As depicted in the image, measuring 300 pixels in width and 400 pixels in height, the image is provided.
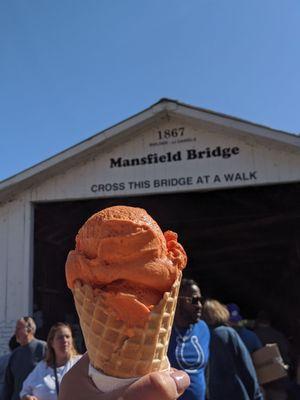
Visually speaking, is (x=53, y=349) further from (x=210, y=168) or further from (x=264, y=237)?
(x=264, y=237)

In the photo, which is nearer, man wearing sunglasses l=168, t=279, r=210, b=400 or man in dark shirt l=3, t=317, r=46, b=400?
man wearing sunglasses l=168, t=279, r=210, b=400

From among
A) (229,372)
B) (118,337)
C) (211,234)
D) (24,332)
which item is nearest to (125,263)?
(118,337)

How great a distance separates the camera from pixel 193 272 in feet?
45.9

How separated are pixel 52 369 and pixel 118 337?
2.87m

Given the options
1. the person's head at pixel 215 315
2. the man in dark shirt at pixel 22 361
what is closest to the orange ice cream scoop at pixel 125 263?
the person's head at pixel 215 315

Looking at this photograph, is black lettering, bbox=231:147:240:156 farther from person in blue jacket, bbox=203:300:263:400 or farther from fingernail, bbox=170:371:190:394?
fingernail, bbox=170:371:190:394

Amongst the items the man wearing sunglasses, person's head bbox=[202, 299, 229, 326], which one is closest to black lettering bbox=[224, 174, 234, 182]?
person's head bbox=[202, 299, 229, 326]

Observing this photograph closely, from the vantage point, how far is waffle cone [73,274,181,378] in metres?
1.60

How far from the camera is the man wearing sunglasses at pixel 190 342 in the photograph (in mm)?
3494

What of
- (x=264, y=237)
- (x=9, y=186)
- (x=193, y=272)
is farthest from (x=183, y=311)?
(x=193, y=272)

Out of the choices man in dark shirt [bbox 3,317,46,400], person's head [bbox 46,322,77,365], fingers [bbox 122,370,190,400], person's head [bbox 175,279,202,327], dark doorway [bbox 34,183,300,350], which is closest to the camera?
fingers [bbox 122,370,190,400]

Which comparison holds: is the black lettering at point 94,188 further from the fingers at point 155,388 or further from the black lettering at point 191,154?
the fingers at point 155,388

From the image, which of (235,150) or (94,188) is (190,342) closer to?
(235,150)

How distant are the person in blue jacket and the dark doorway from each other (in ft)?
12.1
